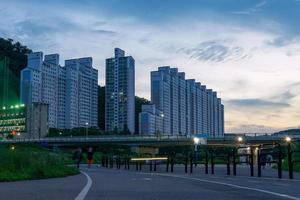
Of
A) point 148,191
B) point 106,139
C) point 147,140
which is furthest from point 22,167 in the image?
point 106,139

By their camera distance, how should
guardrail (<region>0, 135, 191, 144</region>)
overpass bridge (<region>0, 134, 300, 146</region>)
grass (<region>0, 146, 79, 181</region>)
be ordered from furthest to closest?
guardrail (<region>0, 135, 191, 144</region>) → overpass bridge (<region>0, 134, 300, 146</region>) → grass (<region>0, 146, 79, 181</region>)

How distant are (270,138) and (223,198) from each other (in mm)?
133282

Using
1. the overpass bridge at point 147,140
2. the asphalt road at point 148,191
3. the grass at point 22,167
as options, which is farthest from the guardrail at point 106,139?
the asphalt road at point 148,191

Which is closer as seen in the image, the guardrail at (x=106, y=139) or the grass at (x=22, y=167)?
the grass at (x=22, y=167)

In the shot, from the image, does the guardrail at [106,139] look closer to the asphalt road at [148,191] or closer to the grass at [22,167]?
the grass at [22,167]

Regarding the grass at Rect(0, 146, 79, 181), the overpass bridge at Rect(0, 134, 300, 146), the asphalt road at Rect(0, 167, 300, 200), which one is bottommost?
the asphalt road at Rect(0, 167, 300, 200)

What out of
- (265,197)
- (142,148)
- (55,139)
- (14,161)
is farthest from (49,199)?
(142,148)

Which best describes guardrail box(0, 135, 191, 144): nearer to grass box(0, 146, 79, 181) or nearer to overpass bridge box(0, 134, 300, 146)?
overpass bridge box(0, 134, 300, 146)

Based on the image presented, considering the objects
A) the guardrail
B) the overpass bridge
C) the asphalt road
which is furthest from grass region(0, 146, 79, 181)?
the guardrail

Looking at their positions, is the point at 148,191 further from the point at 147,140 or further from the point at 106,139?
the point at 106,139

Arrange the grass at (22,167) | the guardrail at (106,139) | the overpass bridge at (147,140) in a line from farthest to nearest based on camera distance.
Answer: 1. the guardrail at (106,139)
2. the overpass bridge at (147,140)
3. the grass at (22,167)

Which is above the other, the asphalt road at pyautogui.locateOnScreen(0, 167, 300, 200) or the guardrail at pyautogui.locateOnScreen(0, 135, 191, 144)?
the guardrail at pyautogui.locateOnScreen(0, 135, 191, 144)

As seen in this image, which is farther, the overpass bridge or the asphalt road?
the overpass bridge

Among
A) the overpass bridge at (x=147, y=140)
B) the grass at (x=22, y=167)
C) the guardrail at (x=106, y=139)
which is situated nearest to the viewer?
the grass at (x=22, y=167)
